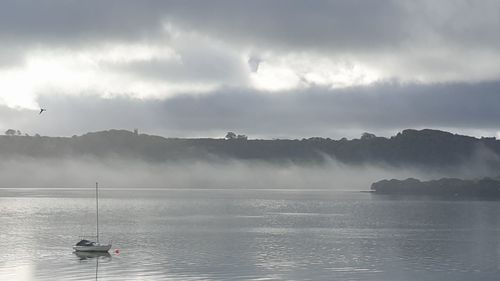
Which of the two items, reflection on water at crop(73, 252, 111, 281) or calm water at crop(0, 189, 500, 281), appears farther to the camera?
reflection on water at crop(73, 252, 111, 281)

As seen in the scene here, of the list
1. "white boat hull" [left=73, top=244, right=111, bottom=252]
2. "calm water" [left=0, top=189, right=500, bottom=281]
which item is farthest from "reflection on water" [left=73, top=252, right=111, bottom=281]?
"white boat hull" [left=73, top=244, right=111, bottom=252]

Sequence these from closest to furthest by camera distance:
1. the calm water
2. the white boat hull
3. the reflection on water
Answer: the calm water → the reflection on water → the white boat hull

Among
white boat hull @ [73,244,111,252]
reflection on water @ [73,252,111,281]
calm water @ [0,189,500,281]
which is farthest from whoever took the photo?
white boat hull @ [73,244,111,252]

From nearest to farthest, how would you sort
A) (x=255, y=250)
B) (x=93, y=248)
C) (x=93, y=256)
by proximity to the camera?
(x=93, y=256) → (x=93, y=248) → (x=255, y=250)

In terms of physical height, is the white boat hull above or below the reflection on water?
above

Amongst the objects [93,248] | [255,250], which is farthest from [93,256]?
[255,250]

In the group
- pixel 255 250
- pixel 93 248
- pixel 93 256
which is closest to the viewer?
pixel 93 256

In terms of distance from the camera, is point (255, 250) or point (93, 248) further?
point (255, 250)

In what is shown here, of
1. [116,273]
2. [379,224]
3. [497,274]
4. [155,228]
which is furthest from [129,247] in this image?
[379,224]

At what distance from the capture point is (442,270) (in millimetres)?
82438

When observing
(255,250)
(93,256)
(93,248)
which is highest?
(93,248)

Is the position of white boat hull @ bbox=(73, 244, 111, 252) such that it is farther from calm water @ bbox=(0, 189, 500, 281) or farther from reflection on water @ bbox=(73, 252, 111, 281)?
calm water @ bbox=(0, 189, 500, 281)

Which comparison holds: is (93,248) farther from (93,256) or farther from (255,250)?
(255,250)

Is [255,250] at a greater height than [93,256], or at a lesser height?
lesser
